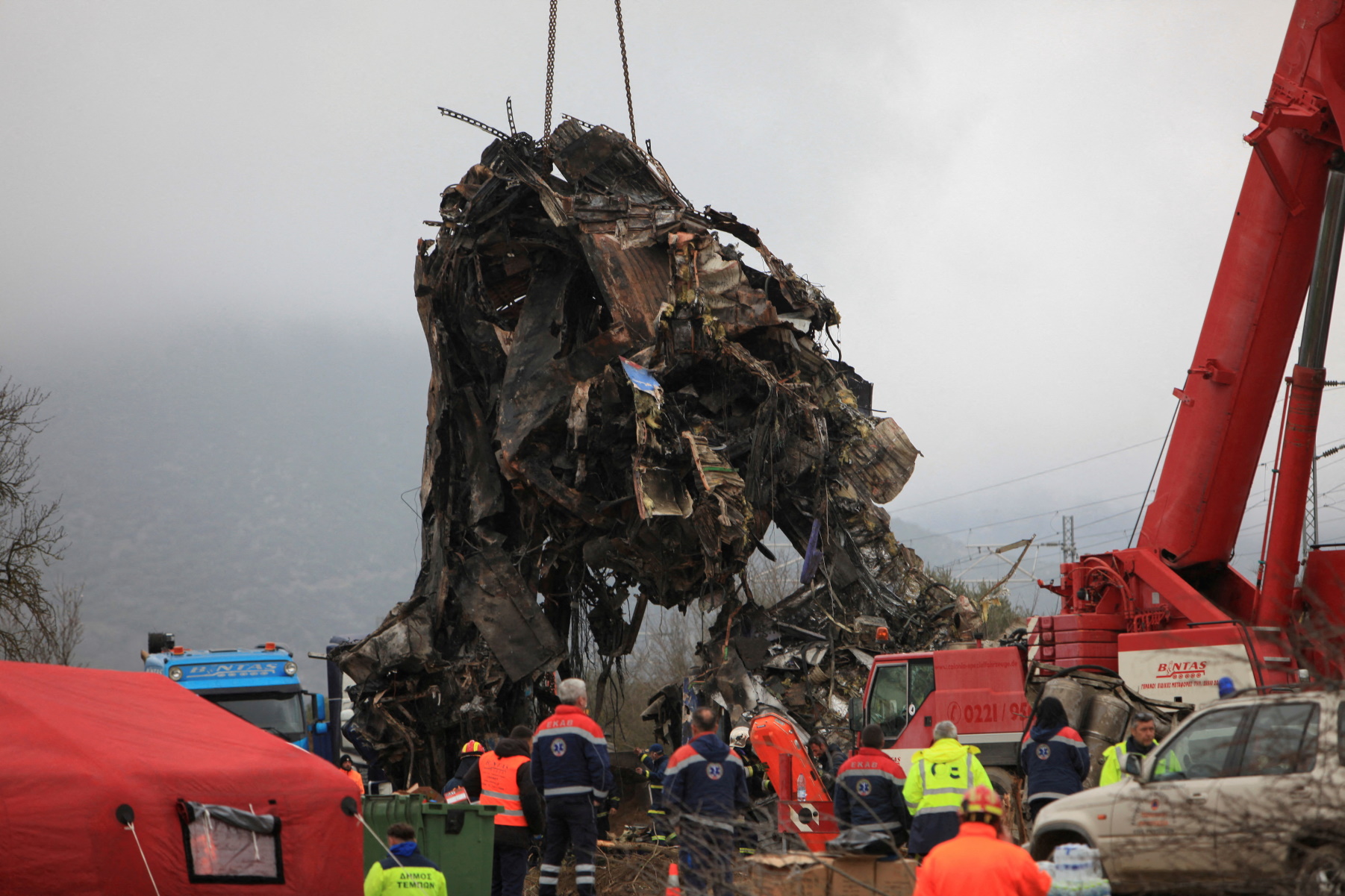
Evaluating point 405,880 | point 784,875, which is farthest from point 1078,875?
point 405,880

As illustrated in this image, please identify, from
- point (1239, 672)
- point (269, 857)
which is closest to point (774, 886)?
point (269, 857)

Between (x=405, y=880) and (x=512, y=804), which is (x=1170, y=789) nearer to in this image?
(x=405, y=880)

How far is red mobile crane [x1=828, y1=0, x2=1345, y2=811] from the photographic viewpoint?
10.2 metres

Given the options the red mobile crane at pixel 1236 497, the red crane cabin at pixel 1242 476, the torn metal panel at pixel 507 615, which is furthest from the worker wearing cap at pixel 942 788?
the torn metal panel at pixel 507 615

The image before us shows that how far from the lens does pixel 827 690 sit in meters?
18.1

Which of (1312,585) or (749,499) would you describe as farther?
(749,499)

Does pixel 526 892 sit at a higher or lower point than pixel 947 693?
lower

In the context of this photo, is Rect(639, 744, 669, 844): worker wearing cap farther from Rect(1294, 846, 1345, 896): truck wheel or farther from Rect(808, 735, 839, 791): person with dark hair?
Rect(1294, 846, 1345, 896): truck wheel

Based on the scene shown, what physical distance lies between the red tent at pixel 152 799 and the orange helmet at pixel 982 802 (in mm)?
5203

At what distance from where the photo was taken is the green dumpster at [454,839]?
10203 mm

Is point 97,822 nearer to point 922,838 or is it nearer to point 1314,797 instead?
point 922,838

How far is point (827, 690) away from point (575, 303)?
23.6 feet

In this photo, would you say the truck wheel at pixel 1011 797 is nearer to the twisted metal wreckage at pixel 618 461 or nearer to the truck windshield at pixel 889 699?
the truck windshield at pixel 889 699

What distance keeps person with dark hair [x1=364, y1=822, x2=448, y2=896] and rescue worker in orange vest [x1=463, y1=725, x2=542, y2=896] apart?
6.57 ft
